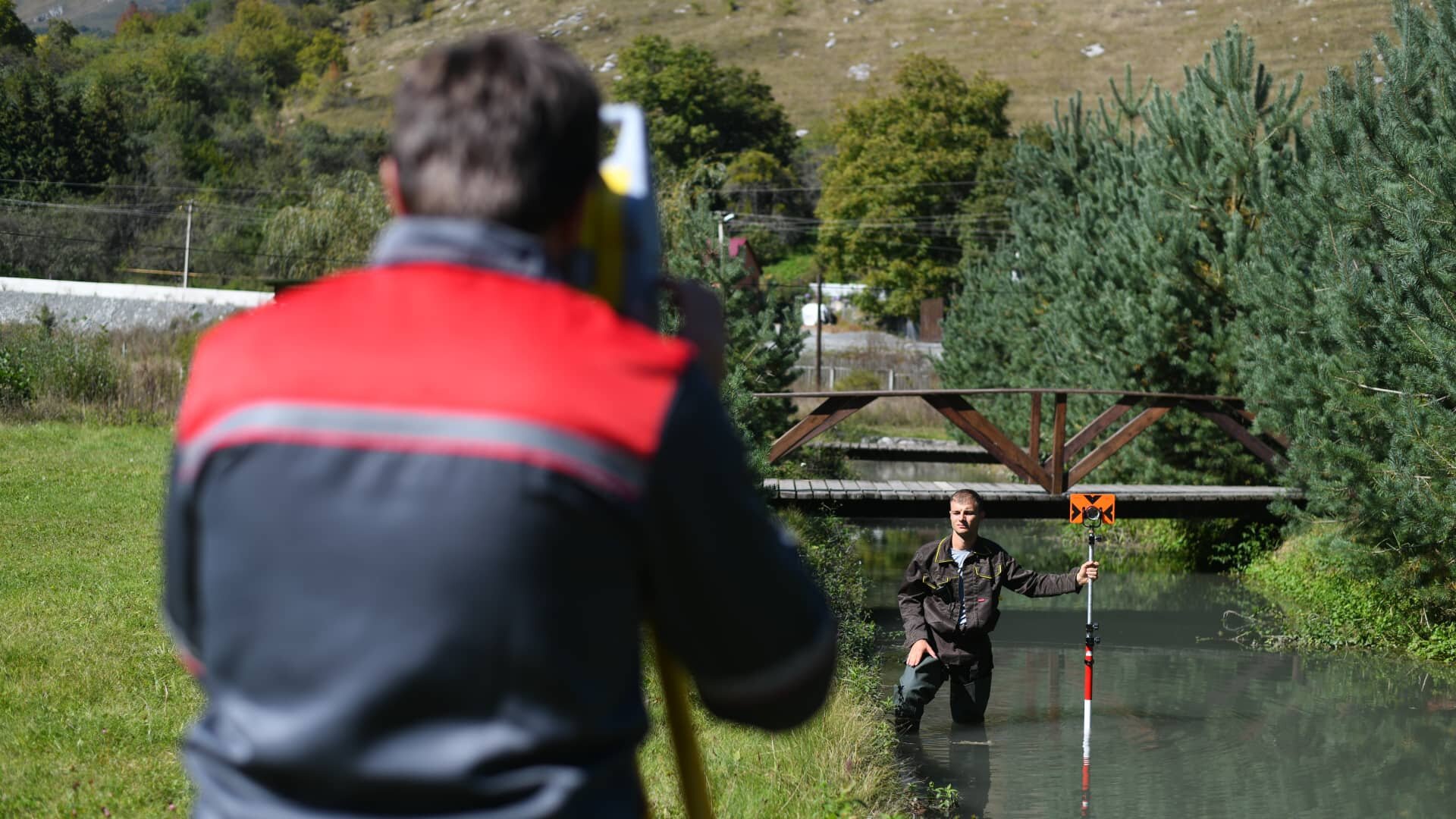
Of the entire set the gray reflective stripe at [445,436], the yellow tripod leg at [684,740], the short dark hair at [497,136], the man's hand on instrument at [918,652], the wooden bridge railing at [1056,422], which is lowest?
the wooden bridge railing at [1056,422]

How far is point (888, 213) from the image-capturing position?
60438mm

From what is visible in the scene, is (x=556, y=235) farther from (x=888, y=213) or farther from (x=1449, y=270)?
(x=888, y=213)

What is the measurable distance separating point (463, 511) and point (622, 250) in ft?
1.25

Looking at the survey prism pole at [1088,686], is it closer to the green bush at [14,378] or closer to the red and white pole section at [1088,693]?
the red and white pole section at [1088,693]

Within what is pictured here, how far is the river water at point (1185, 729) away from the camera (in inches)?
348

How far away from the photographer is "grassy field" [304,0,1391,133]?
95.4 m

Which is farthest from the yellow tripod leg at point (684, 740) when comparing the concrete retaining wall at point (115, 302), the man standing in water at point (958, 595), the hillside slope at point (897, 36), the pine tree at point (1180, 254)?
the hillside slope at point (897, 36)

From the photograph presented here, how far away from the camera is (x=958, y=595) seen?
913 centimetres

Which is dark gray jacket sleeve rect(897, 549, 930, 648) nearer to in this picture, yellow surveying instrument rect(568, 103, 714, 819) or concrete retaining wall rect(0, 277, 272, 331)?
A: yellow surveying instrument rect(568, 103, 714, 819)

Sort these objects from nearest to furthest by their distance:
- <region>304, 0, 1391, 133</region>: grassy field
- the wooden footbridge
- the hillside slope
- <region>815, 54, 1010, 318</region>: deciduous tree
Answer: the wooden footbridge, <region>815, 54, 1010, 318</region>: deciduous tree, <region>304, 0, 1391, 133</region>: grassy field, the hillside slope

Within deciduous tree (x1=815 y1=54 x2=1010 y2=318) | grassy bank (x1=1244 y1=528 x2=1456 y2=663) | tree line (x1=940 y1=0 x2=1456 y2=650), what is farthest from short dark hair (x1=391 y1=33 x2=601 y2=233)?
deciduous tree (x1=815 y1=54 x2=1010 y2=318)

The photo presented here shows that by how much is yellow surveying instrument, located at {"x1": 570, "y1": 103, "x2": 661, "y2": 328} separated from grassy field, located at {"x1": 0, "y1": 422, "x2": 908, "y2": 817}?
4.56m

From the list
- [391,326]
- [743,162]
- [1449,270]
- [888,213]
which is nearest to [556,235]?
[391,326]

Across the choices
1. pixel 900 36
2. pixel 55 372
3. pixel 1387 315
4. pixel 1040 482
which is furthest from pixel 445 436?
pixel 900 36
